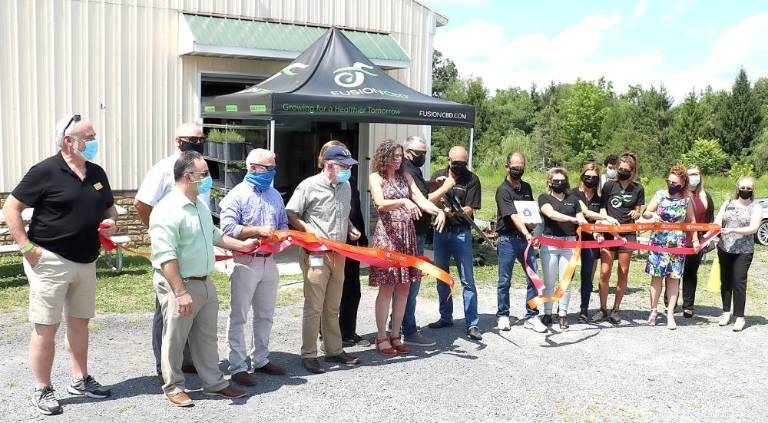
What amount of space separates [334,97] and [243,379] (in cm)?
518

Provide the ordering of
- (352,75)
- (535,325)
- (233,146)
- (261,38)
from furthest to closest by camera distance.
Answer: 1. (261,38)
2. (233,146)
3. (352,75)
4. (535,325)

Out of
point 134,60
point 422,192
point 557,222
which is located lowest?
point 557,222

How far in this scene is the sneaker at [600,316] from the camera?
7941mm

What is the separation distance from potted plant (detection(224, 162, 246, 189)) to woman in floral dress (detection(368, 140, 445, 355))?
537 cm

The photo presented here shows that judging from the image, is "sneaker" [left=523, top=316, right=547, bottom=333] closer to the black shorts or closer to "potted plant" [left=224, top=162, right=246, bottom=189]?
the black shorts

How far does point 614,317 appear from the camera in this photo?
312 inches

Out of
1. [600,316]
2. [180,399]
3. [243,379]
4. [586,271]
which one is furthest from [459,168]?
[180,399]

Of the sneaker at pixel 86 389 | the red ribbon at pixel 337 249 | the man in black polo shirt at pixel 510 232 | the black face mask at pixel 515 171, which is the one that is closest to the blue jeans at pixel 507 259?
the man in black polo shirt at pixel 510 232

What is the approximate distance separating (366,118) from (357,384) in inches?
204

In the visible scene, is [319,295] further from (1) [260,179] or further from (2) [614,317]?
(2) [614,317]

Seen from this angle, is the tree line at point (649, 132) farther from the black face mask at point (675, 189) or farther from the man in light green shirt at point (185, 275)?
the man in light green shirt at point (185, 275)

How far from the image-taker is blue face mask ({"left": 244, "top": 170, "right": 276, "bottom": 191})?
5.45 m

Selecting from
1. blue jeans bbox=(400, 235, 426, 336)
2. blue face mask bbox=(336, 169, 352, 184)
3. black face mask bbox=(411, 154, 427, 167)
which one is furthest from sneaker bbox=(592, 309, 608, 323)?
blue face mask bbox=(336, 169, 352, 184)

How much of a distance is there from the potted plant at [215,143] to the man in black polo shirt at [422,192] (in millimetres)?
5566
